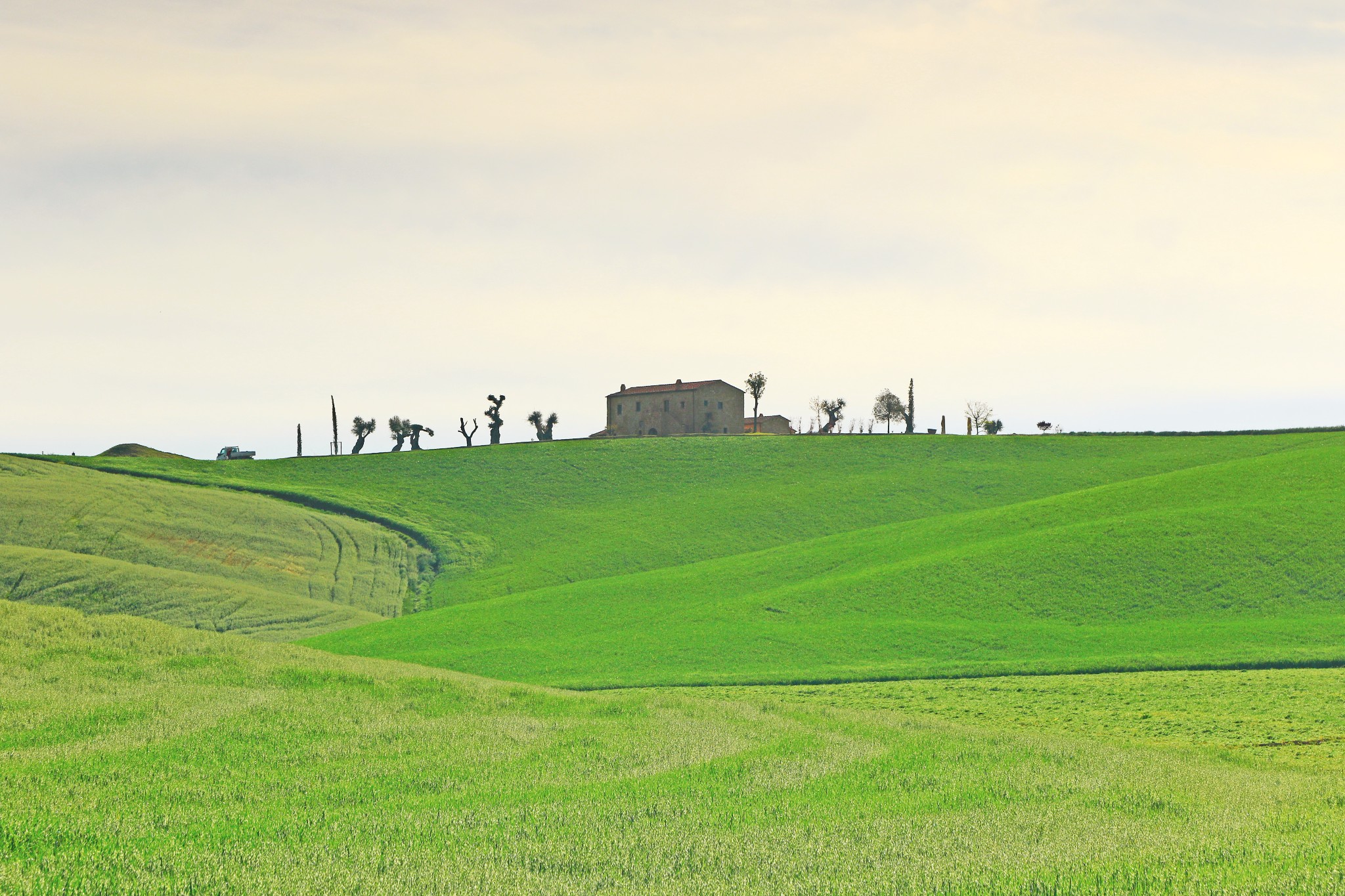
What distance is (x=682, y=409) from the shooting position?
135m

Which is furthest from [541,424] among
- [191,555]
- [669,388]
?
[191,555]

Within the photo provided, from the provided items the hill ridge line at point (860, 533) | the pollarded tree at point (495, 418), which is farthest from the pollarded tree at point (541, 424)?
the hill ridge line at point (860, 533)

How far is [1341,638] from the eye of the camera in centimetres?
3656

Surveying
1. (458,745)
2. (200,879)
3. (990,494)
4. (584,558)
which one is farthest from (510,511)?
(200,879)

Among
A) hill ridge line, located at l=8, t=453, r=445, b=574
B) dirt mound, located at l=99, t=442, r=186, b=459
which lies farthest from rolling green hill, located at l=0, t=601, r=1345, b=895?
dirt mound, located at l=99, t=442, r=186, b=459

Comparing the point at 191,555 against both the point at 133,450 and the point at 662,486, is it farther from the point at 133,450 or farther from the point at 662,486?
the point at 133,450

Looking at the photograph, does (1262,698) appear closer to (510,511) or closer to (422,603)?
(422,603)

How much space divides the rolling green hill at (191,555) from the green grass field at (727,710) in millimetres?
455

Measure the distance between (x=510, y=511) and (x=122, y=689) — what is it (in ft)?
191

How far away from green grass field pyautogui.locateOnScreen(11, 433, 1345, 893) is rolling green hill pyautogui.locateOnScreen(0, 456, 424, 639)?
455mm

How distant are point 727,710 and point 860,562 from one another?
103ft

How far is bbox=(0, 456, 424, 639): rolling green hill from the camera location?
4891 cm

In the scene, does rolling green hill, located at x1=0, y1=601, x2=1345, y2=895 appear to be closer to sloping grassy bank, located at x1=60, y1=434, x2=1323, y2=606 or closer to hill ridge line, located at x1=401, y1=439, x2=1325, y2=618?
hill ridge line, located at x1=401, y1=439, x2=1325, y2=618

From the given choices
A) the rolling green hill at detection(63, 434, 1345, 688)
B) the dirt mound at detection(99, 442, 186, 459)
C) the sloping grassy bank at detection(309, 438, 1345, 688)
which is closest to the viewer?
the sloping grassy bank at detection(309, 438, 1345, 688)
